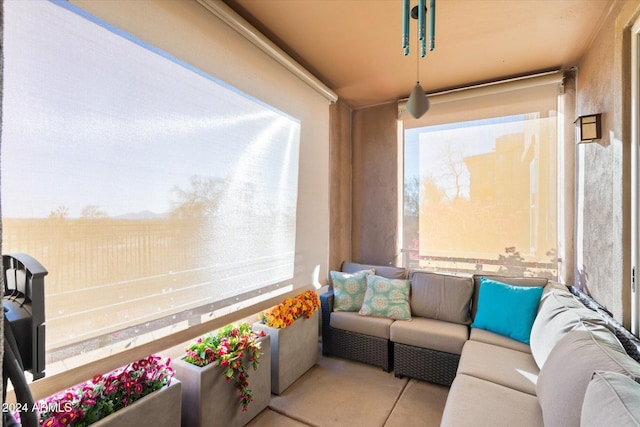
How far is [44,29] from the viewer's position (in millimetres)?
1246

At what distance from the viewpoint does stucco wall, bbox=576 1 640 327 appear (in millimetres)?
1771

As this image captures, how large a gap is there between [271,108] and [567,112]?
2.76 metres

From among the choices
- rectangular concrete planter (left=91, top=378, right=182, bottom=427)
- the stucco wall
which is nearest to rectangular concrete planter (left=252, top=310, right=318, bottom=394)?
rectangular concrete planter (left=91, top=378, right=182, bottom=427)

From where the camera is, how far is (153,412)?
143 cm

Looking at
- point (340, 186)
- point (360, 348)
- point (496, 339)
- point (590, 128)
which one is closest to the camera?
point (590, 128)

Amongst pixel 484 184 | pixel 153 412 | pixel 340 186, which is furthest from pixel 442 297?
pixel 153 412

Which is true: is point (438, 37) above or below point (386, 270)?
above

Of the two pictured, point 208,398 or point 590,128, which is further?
point 590,128

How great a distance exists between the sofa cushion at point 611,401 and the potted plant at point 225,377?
5.49 ft

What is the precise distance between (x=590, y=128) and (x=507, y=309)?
1494 mm

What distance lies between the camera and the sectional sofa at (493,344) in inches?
46.5

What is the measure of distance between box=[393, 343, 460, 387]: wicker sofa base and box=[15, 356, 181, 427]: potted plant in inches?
69.5

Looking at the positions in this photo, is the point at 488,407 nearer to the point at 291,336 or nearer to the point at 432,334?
the point at 432,334

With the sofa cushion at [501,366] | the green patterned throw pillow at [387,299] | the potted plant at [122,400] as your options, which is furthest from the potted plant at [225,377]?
the sofa cushion at [501,366]
